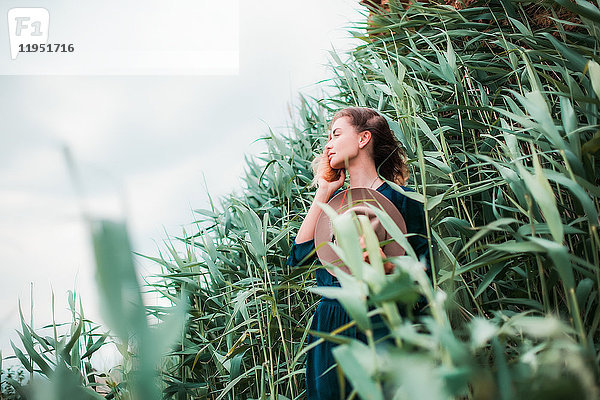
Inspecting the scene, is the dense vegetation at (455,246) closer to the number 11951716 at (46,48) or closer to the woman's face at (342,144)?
the woman's face at (342,144)

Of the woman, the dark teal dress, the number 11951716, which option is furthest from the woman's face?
the number 11951716

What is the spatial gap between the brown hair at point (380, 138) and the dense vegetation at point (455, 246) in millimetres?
54

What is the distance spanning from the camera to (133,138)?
0.84 feet

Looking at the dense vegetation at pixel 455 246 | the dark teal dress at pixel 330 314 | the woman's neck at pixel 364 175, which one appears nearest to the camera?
the dense vegetation at pixel 455 246

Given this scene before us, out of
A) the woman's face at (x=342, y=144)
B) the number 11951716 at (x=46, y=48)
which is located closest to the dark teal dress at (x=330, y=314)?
the woman's face at (x=342, y=144)

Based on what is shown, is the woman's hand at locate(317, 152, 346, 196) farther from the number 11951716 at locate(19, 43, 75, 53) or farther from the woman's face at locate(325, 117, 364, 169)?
the number 11951716 at locate(19, 43, 75, 53)

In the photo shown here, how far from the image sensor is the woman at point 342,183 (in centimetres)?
97

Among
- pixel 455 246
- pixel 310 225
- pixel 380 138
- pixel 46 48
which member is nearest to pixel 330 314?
pixel 310 225

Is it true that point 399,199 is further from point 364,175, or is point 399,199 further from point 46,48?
point 46,48

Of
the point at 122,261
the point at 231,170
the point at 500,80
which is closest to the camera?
the point at 122,261

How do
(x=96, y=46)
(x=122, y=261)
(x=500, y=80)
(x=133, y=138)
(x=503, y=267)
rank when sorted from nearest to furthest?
(x=122, y=261), (x=133, y=138), (x=503, y=267), (x=500, y=80), (x=96, y=46)

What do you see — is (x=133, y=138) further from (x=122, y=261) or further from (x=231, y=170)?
(x=231, y=170)

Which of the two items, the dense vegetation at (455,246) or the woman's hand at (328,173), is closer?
the dense vegetation at (455,246)

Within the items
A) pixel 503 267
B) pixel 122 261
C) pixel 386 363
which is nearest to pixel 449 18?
pixel 503 267
